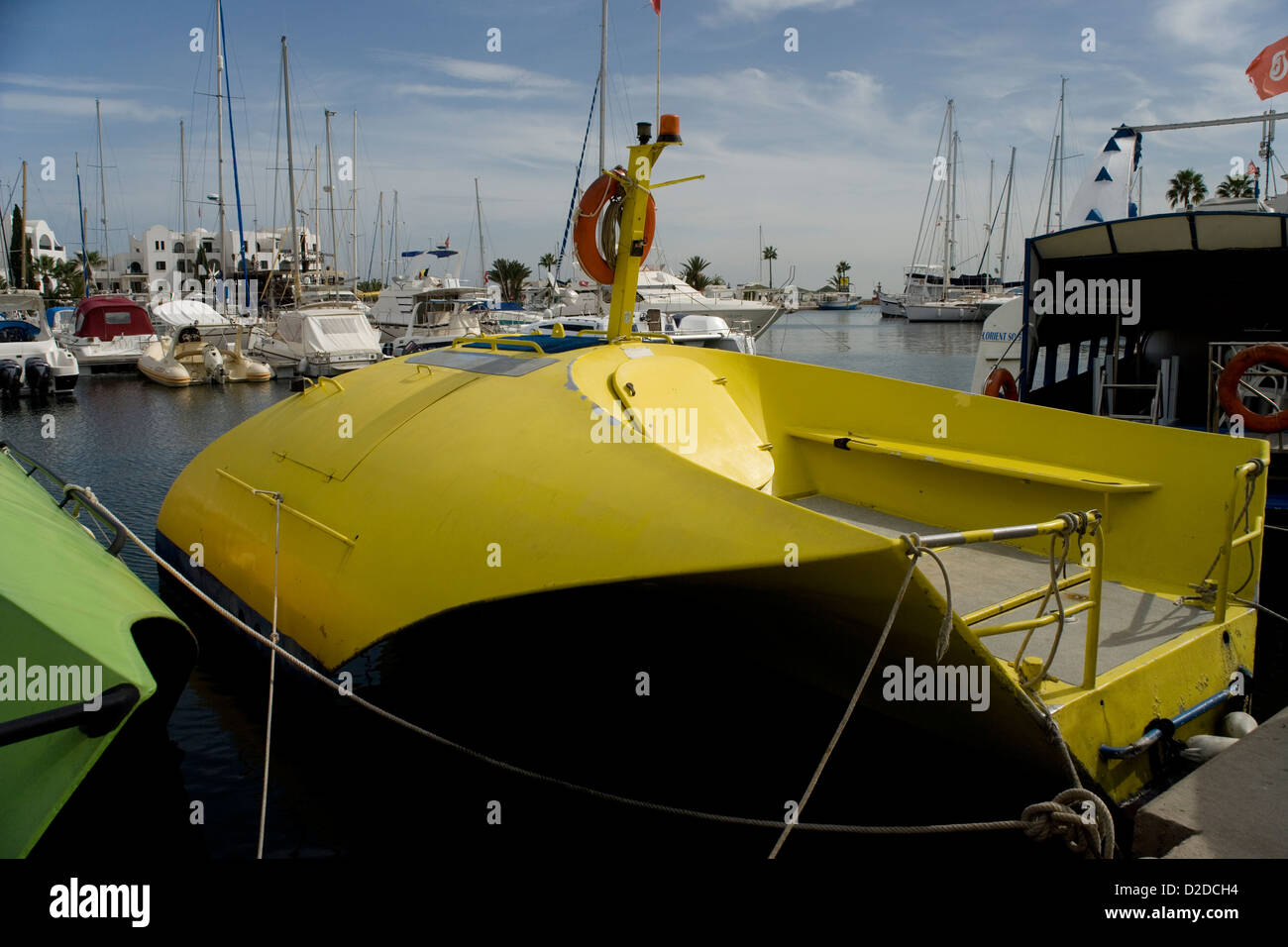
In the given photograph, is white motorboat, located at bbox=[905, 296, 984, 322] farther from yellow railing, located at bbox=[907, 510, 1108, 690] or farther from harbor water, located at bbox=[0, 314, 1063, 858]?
yellow railing, located at bbox=[907, 510, 1108, 690]

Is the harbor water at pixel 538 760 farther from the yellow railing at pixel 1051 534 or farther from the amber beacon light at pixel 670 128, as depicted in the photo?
the amber beacon light at pixel 670 128

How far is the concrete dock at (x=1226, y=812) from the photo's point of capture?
164 inches

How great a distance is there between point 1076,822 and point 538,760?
3.28 meters

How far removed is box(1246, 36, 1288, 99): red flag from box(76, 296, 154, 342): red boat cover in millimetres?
38441

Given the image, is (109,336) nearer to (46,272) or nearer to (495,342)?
(46,272)

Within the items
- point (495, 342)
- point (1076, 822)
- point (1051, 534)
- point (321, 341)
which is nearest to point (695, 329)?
point (321, 341)

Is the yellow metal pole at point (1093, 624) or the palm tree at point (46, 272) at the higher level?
the palm tree at point (46, 272)

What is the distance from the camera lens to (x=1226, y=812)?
4395mm

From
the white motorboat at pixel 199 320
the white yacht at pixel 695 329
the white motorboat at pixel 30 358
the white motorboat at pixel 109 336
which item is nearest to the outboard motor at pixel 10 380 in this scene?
the white motorboat at pixel 30 358

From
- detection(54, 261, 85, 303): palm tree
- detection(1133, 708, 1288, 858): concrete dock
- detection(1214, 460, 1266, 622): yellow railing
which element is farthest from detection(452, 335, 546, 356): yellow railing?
detection(54, 261, 85, 303): palm tree

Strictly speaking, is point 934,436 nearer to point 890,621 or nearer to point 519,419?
point 519,419

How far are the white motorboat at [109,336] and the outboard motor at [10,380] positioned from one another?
846cm

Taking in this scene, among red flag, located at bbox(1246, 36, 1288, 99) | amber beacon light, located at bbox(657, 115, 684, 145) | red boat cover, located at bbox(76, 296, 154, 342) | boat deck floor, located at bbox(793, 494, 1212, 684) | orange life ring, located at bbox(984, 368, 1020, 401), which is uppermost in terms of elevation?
red flag, located at bbox(1246, 36, 1288, 99)

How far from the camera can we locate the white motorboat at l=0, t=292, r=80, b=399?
2866 centimetres
